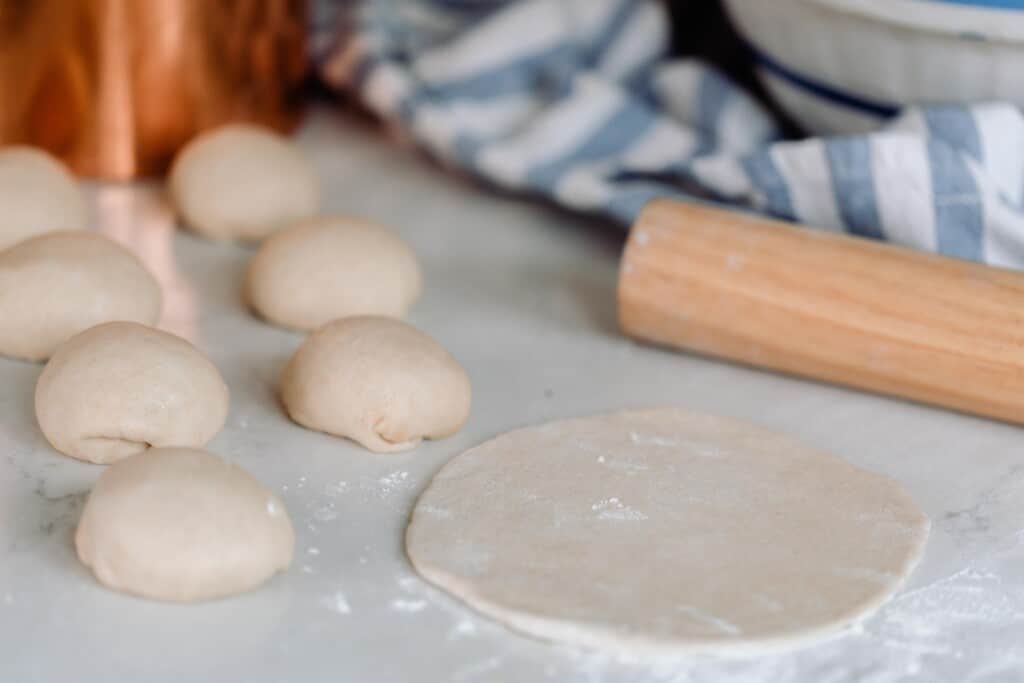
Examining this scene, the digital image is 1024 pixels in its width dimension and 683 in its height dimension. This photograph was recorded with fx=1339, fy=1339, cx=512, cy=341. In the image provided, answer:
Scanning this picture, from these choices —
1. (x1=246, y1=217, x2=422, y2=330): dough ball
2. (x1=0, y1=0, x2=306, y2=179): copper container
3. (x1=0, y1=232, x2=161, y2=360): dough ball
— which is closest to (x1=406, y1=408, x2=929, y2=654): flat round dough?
(x1=246, y1=217, x2=422, y2=330): dough ball

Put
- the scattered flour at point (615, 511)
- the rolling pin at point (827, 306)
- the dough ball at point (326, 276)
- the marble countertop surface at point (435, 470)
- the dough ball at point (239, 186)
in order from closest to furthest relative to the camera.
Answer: the marble countertop surface at point (435, 470) → the scattered flour at point (615, 511) → the rolling pin at point (827, 306) → the dough ball at point (326, 276) → the dough ball at point (239, 186)

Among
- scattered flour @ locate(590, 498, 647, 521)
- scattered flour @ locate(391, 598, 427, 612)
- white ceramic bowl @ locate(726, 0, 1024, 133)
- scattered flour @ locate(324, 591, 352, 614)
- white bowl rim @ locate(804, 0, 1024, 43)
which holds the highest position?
white bowl rim @ locate(804, 0, 1024, 43)

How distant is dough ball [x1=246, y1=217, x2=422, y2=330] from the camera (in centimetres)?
115

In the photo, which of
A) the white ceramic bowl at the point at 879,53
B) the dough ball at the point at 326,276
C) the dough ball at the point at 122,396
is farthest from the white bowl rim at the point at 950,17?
the dough ball at the point at 122,396

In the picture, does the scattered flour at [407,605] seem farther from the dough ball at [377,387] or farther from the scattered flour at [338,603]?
the dough ball at [377,387]

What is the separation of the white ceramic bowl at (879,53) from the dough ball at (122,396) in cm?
65

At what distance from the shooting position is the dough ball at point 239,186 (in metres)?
1.29

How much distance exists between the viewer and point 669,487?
3.15 feet

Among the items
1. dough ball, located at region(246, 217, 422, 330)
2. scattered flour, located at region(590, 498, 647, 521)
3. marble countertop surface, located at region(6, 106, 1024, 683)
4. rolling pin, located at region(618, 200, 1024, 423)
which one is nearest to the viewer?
marble countertop surface, located at region(6, 106, 1024, 683)

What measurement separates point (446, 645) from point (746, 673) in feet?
0.59

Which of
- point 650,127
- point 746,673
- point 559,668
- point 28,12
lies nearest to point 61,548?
point 559,668

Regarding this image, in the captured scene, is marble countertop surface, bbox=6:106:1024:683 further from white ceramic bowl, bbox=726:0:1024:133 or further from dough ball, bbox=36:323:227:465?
white ceramic bowl, bbox=726:0:1024:133

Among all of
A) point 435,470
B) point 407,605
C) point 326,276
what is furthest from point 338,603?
point 326,276

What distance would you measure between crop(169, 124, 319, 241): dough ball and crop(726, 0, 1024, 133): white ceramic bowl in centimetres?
48
